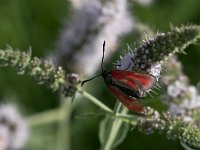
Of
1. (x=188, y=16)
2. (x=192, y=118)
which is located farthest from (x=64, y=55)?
(x=192, y=118)

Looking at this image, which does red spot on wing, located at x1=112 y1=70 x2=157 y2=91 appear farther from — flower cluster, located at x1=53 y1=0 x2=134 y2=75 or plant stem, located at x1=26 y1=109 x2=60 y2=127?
plant stem, located at x1=26 y1=109 x2=60 y2=127

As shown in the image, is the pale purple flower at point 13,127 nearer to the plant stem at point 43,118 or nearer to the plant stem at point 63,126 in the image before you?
the plant stem at point 43,118

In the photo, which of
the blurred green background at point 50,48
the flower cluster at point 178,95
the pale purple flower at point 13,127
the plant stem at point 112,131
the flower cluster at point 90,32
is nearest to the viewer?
the plant stem at point 112,131

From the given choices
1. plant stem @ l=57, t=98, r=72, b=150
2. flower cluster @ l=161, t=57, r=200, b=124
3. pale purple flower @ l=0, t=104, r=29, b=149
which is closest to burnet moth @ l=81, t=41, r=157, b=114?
flower cluster @ l=161, t=57, r=200, b=124

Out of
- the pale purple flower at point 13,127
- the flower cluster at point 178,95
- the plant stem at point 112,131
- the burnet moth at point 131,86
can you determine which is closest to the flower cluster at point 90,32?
the pale purple flower at point 13,127

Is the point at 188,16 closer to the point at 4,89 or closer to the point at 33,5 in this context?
the point at 33,5

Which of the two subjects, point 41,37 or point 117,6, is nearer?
point 117,6

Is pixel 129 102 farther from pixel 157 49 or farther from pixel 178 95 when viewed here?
pixel 178 95
